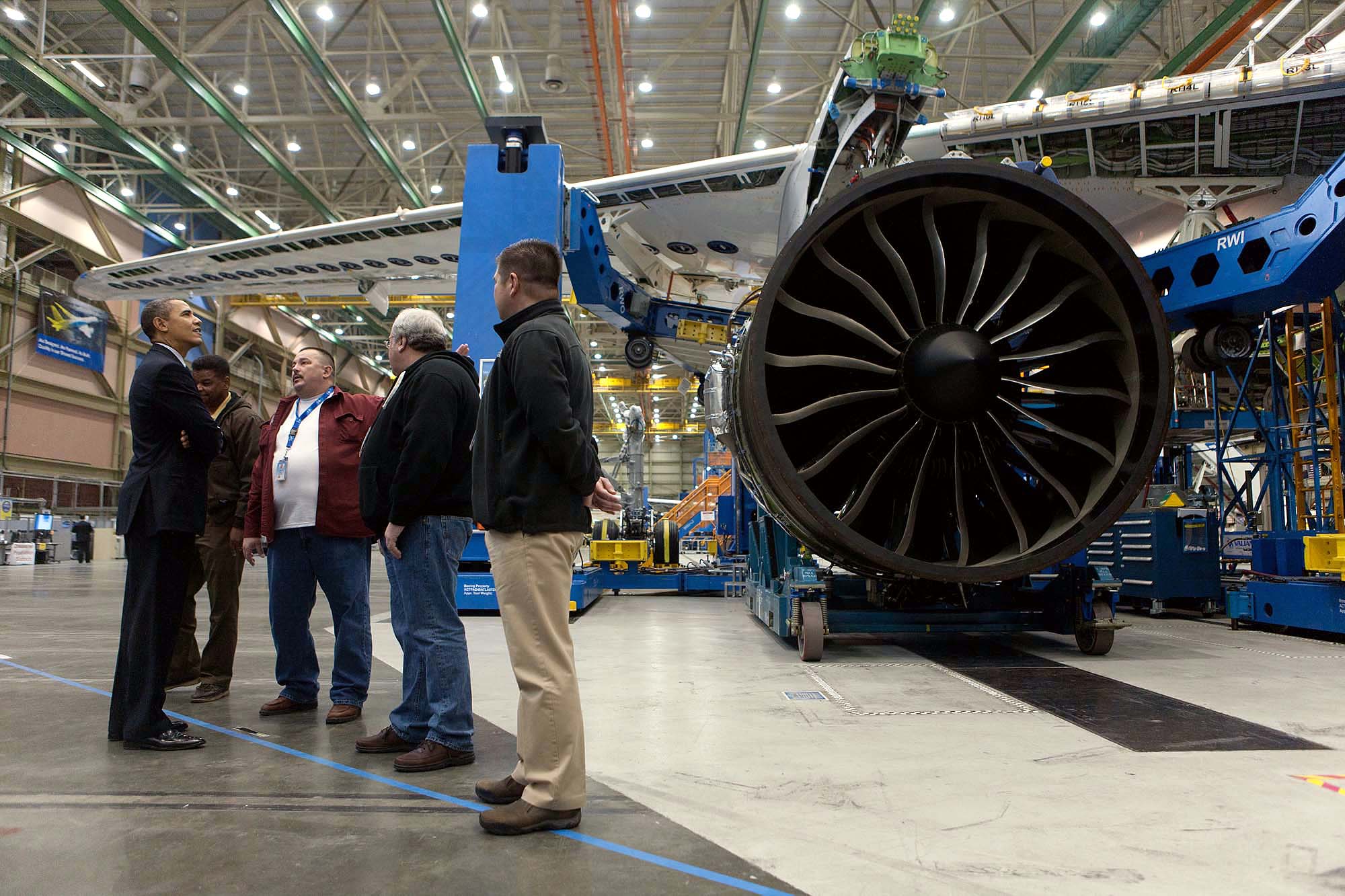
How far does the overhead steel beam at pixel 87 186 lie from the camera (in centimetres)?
1443

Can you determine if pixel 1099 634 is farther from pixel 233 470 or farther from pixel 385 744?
pixel 233 470

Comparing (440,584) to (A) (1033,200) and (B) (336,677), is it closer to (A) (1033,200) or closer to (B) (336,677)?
(B) (336,677)

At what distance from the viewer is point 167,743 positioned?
8.69 feet

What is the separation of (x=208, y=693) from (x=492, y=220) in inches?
139

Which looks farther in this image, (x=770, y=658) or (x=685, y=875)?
(x=770, y=658)

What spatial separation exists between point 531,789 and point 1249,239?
15.8ft

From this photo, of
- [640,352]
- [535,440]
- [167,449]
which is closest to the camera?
[535,440]

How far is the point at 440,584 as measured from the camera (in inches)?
98.8

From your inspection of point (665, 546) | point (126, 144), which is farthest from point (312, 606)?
point (126, 144)

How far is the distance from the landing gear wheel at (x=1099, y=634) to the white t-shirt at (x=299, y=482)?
4092 millimetres

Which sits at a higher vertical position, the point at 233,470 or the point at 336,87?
the point at 336,87

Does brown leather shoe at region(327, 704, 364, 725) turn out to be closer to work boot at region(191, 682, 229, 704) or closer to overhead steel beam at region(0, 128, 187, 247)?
work boot at region(191, 682, 229, 704)

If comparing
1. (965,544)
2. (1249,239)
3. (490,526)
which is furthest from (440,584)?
(1249,239)

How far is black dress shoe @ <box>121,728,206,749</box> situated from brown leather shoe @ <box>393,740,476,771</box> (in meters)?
0.78
